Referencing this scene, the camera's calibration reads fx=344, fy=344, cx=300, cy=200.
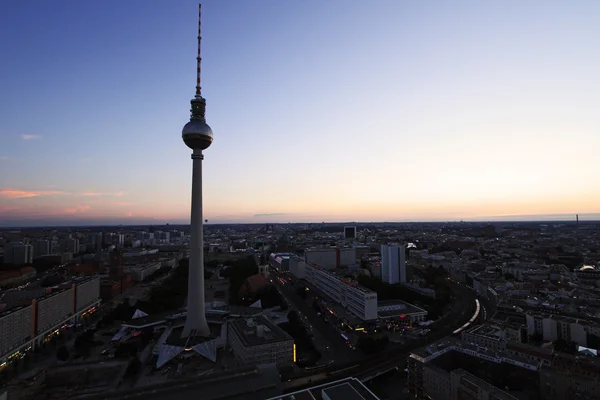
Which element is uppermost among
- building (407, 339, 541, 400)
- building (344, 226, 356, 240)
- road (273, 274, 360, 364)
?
building (344, 226, 356, 240)

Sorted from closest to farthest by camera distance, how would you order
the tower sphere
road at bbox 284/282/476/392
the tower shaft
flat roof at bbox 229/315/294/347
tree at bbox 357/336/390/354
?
road at bbox 284/282/476/392
flat roof at bbox 229/315/294/347
tree at bbox 357/336/390/354
the tower shaft
the tower sphere

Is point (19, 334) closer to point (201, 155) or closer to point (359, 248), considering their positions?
point (201, 155)

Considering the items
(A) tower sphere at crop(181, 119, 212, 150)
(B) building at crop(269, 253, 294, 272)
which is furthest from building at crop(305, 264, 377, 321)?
(A) tower sphere at crop(181, 119, 212, 150)

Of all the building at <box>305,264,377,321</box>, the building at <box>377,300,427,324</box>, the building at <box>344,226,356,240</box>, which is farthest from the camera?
the building at <box>344,226,356,240</box>

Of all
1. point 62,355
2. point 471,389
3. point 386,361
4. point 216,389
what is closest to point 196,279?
point 62,355

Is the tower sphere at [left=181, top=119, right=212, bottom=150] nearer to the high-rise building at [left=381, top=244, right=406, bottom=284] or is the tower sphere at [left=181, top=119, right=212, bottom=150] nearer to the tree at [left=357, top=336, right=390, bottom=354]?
the tree at [left=357, top=336, right=390, bottom=354]

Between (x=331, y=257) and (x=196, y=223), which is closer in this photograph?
(x=196, y=223)

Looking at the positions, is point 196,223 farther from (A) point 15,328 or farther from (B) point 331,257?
(B) point 331,257
